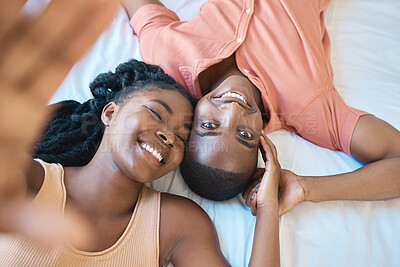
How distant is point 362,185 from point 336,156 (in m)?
0.15

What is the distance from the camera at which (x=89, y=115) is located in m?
0.97

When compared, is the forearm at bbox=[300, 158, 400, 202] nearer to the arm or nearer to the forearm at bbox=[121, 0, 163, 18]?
the arm

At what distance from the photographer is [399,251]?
903 millimetres

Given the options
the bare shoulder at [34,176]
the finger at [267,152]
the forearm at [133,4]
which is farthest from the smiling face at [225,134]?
the forearm at [133,4]

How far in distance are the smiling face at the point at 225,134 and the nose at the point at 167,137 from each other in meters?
0.08

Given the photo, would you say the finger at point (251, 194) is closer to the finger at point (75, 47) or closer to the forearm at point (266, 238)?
the forearm at point (266, 238)

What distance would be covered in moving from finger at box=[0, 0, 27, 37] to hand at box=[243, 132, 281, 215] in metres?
0.80

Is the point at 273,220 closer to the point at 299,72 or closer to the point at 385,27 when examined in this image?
the point at 299,72

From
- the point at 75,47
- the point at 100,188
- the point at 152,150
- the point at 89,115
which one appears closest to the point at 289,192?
the point at 152,150

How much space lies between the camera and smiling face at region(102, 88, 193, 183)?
793mm

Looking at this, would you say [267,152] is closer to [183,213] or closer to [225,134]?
[225,134]

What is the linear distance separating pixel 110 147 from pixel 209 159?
0.26 meters

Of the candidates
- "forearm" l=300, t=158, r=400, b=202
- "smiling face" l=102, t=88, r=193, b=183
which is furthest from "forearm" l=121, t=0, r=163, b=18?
"forearm" l=300, t=158, r=400, b=202

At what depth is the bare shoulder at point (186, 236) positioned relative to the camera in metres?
0.83
